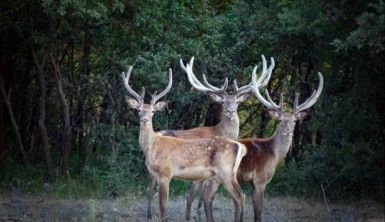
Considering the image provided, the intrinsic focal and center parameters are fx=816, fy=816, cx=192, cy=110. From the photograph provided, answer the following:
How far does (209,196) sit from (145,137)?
131cm

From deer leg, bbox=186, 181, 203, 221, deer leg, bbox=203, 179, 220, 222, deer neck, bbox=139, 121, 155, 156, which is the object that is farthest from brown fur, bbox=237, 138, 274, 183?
deer neck, bbox=139, 121, 155, 156

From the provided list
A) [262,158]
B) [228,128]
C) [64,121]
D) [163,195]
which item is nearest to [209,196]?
[262,158]

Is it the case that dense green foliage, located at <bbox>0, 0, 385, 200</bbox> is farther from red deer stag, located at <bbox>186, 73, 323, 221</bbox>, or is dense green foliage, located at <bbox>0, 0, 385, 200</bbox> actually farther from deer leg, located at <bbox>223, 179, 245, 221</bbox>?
deer leg, located at <bbox>223, 179, 245, 221</bbox>

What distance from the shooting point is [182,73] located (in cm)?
1609

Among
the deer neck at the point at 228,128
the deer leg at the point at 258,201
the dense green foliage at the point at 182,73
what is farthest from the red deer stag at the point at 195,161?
the dense green foliage at the point at 182,73

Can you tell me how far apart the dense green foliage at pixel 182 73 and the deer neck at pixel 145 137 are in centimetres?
283

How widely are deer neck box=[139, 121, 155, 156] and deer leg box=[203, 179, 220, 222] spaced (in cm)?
119

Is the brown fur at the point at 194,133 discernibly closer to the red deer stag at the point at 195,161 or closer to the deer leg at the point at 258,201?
the red deer stag at the point at 195,161

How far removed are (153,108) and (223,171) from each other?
1350mm

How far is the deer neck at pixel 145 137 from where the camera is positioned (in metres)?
10.7

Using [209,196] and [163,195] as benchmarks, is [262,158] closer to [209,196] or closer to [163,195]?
[209,196]

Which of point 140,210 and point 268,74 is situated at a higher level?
point 268,74

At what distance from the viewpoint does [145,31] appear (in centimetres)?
1444

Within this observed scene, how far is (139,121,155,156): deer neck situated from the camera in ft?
35.1
